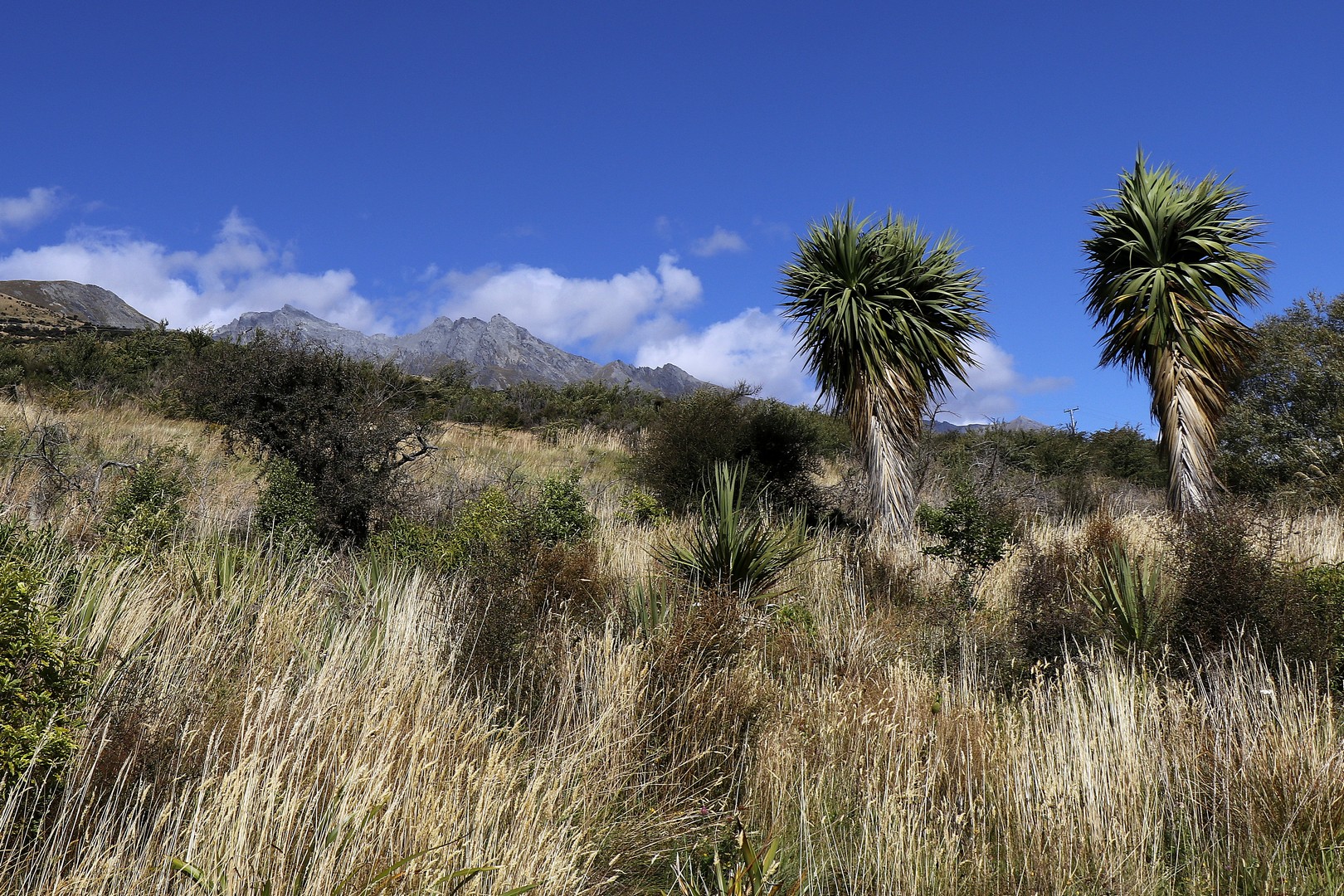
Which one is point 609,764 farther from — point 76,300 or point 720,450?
point 76,300

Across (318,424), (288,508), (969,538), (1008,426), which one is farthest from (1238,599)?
(1008,426)

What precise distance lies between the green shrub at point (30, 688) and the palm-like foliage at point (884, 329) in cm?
1032

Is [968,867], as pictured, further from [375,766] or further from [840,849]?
[375,766]

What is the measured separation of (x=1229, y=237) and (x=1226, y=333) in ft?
5.28

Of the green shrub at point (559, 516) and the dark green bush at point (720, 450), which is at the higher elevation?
the dark green bush at point (720, 450)

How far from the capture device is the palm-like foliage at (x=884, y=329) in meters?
11.8

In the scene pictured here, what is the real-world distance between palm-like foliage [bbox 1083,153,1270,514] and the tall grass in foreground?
757 cm

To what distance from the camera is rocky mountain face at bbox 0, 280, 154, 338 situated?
5328 centimetres

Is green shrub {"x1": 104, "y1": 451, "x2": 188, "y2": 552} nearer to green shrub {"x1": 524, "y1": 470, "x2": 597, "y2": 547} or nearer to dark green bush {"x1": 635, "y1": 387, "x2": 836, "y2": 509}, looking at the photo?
green shrub {"x1": 524, "y1": 470, "x2": 597, "y2": 547}

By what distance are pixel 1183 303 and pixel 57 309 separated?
110m

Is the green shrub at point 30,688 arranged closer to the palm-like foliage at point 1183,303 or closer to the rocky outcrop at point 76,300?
the palm-like foliage at point 1183,303

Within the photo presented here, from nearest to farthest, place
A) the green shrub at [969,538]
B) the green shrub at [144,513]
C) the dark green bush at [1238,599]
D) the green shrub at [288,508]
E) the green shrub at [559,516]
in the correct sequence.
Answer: the dark green bush at [1238,599] → the green shrub at [144,513] → the green shrub at [969,538] → the green shrub at [288,508] → the green shrub at [559,516]

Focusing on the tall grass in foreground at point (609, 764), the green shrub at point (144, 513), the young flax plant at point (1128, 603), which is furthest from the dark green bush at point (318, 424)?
the young flax plant at point (1128, 603)

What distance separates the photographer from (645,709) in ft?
14.5
